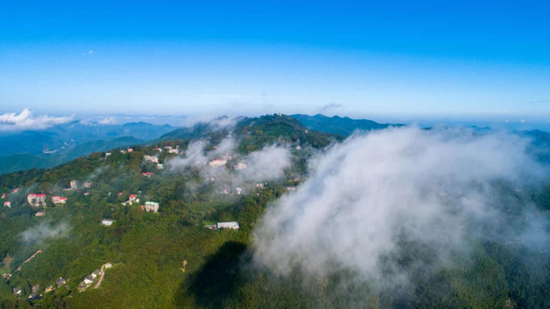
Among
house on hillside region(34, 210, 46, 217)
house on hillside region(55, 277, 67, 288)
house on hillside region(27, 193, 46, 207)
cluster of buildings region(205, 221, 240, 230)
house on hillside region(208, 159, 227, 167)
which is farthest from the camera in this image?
house on hillside region(208, 159, 227, 167)

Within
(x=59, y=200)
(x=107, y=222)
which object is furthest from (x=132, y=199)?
(x=59, y=200)

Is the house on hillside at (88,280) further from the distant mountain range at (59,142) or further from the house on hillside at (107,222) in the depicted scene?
the distant mountain range at (59,142)

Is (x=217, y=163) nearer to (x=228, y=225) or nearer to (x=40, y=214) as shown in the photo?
(x=228, y=225)

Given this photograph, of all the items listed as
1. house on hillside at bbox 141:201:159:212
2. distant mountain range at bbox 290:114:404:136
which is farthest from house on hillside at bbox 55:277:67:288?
distant mountain range at bbox 290:114:404:136

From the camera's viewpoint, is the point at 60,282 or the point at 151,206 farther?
the point at 151,206

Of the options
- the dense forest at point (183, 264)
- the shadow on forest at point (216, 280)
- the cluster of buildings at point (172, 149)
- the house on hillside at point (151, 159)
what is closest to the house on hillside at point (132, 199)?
the dense forest at point (183, 264)

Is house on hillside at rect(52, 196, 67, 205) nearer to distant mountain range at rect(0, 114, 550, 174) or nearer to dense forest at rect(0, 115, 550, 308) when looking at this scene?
dense forest at rect(0, 115, 550, 308)
